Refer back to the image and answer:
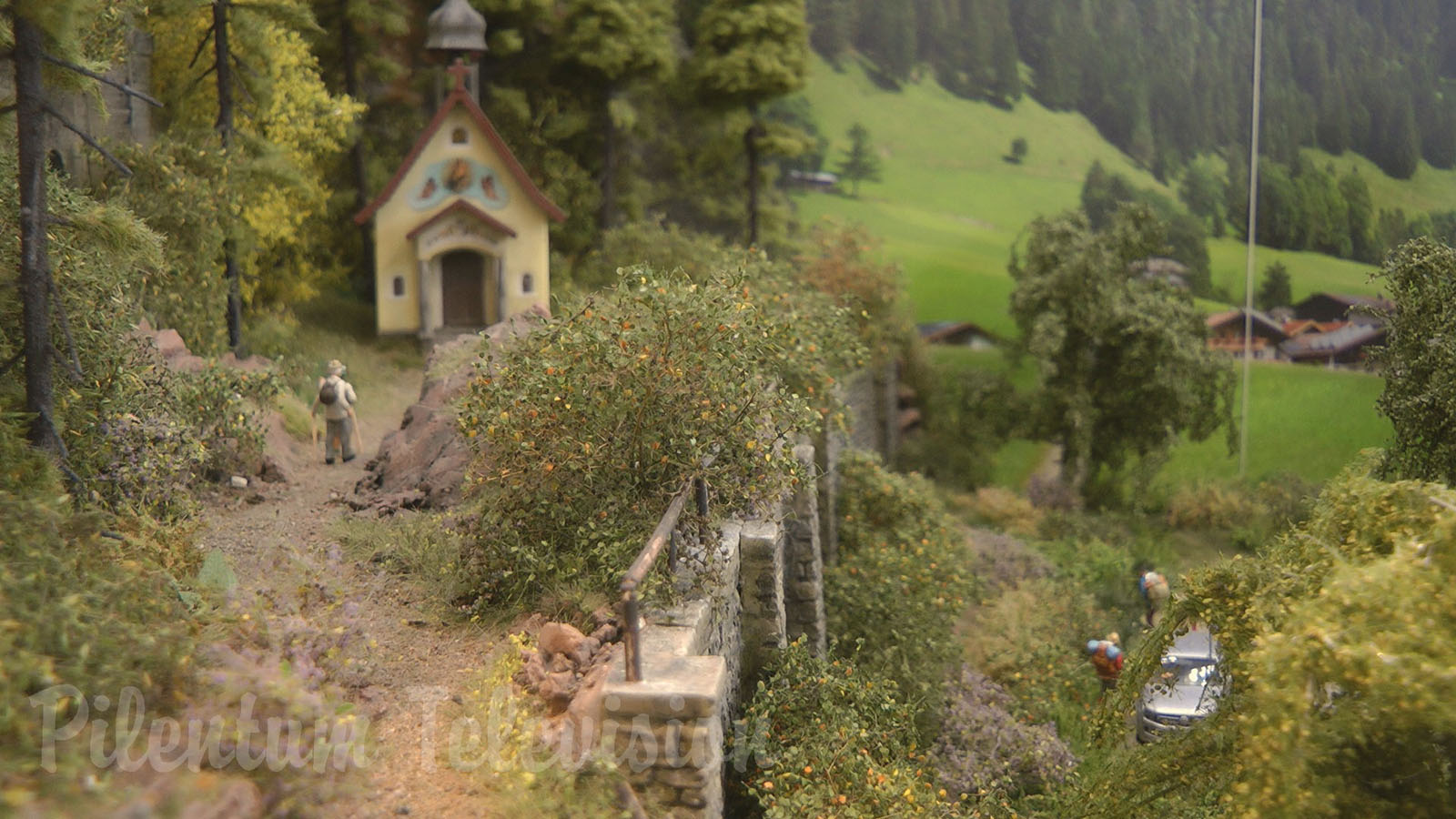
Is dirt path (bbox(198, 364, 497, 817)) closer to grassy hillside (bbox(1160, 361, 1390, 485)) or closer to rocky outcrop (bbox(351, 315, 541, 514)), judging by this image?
rocky outcrop (bbox(351, 315, 541, 514))

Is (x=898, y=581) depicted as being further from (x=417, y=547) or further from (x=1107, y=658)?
(x=417, y=547)

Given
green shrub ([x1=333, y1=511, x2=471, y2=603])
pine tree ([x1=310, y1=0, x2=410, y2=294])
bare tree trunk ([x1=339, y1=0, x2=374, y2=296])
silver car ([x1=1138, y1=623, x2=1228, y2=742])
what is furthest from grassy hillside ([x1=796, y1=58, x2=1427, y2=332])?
green shrub ([x1=333, y1=511, x2=471, y2=603])

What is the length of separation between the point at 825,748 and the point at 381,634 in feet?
8.99

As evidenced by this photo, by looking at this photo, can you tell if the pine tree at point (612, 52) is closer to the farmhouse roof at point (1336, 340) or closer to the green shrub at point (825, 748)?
the farmhouse roof at point (1336, 340)

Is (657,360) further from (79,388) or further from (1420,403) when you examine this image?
(1420,403)

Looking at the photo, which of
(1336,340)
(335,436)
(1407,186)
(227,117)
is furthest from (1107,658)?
(1407,186)

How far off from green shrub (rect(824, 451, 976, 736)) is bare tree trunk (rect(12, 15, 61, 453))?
21.4ft

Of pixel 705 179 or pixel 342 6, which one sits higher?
pixel 342 6

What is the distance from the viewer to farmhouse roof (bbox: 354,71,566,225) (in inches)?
737

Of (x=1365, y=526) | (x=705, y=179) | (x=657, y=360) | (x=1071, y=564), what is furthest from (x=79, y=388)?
(x=705, y=179)

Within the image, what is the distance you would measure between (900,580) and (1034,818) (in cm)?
335

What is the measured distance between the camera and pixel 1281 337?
70.6 ft

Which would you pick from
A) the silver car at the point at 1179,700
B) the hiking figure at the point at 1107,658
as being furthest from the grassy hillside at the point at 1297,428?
the silver car at the point at 1179,700

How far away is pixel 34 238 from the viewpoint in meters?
7.19
